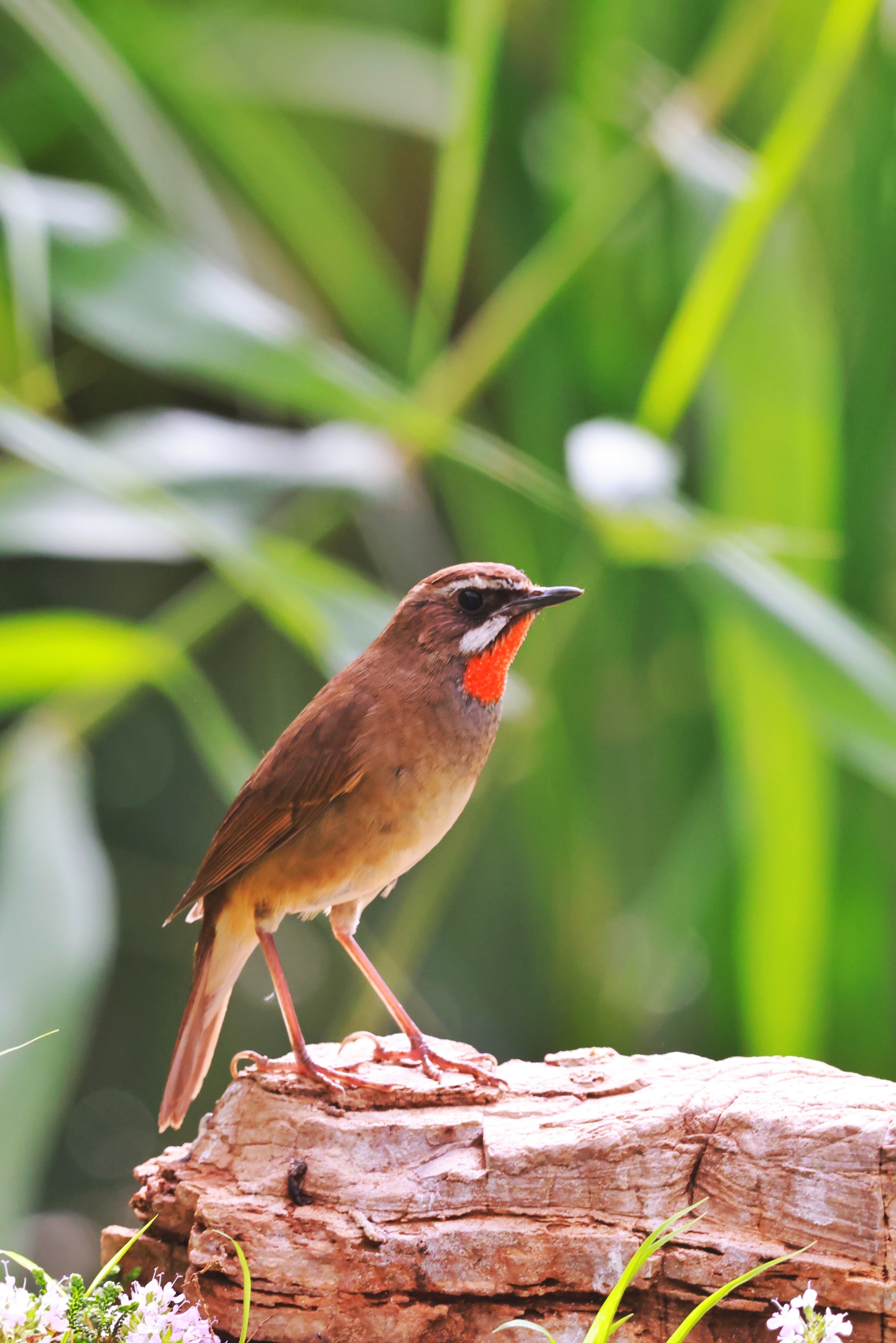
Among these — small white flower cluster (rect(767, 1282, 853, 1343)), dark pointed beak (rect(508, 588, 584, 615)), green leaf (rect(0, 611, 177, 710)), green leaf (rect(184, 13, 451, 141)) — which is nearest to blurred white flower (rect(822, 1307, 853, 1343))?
small white flower cluster (rect(767, 1282, 853, 1343))

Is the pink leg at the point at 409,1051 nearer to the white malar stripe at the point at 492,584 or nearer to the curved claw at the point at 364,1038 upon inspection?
the curved claw at the point at 364,1038

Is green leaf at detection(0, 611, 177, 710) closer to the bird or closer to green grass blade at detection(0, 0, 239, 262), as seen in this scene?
the bird

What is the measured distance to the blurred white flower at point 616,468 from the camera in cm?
240

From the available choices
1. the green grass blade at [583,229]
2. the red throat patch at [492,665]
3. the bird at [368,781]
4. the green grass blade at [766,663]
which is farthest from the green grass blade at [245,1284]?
the green grass blade at [583,229]

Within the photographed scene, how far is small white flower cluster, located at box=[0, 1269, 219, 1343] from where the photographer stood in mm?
1445

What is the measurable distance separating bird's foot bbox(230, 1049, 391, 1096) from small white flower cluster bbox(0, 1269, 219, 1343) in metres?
0.53

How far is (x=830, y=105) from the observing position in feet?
10.1

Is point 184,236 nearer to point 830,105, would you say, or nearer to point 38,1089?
point 830,105

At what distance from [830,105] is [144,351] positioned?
68.8 inches

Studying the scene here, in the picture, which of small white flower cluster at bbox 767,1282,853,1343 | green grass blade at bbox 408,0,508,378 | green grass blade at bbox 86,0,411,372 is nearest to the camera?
small white flower cluster at bbox 767,1282,853,1343

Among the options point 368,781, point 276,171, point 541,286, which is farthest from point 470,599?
point 276,171

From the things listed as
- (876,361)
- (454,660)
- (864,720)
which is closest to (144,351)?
(454,660)

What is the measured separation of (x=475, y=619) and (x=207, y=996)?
2.55ft

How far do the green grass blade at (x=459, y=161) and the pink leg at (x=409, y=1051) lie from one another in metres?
1.64
